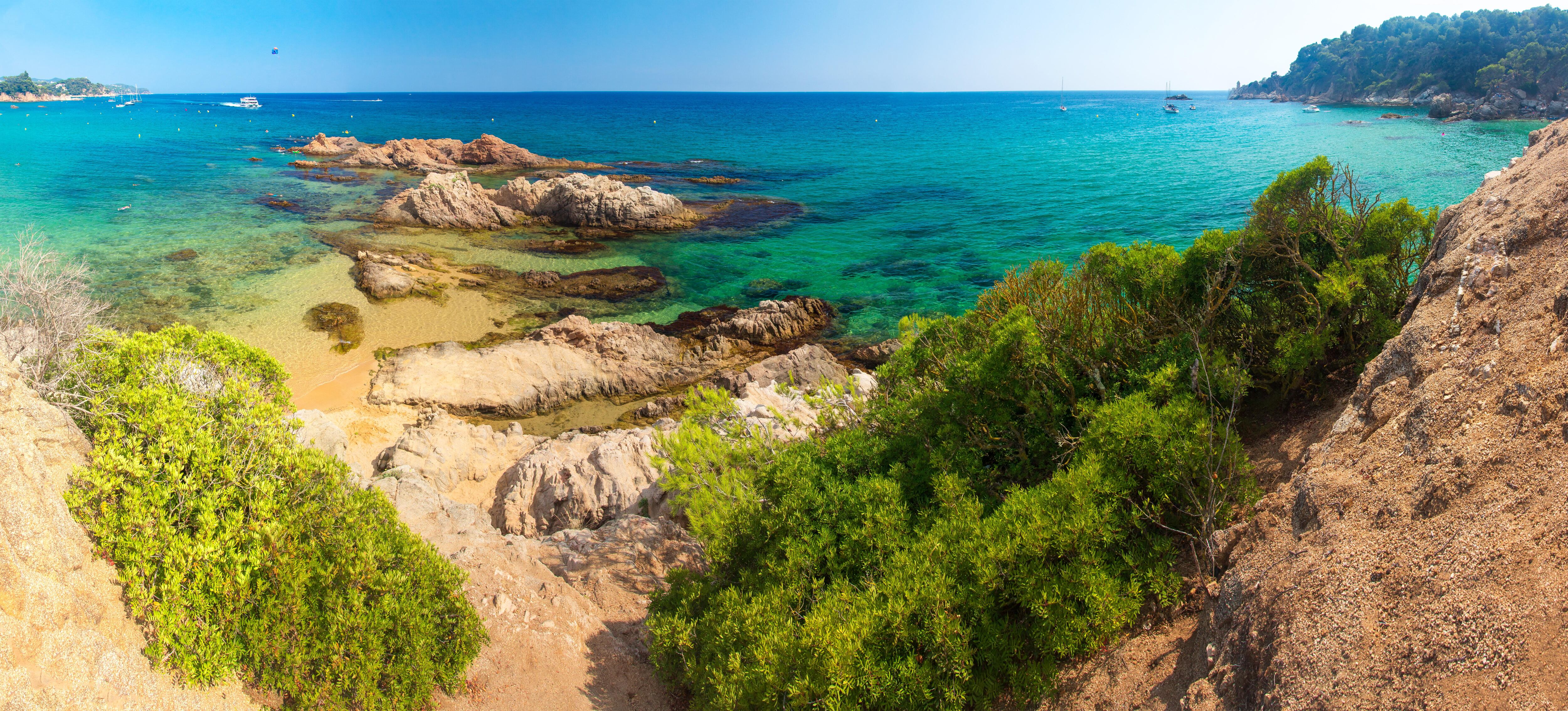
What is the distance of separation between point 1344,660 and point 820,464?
5015 millimetres

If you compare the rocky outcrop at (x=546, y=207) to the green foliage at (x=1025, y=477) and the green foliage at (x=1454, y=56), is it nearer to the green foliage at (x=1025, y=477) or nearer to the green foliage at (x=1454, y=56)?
the green foliage at (x=1025, y=477)

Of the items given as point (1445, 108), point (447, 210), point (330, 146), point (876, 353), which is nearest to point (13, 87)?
point (330, 146)

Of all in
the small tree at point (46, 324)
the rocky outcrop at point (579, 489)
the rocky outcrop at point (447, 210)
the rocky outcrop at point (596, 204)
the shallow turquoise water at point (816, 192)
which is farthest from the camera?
the rocky outcrop at point (596, 204)

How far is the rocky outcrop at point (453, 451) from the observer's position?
13.3 metres

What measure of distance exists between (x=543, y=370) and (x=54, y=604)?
14.2 m

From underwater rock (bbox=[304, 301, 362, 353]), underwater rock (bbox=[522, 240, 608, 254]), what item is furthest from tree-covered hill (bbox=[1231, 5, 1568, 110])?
underwater rock (bbox=[304, 301, 362, 353])

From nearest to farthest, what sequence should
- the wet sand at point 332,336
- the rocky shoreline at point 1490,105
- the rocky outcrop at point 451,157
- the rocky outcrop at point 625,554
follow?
1. the rocky outcrop at point 625,554
2. the wet sand at point 332,336
3. the rocky outcrop at point 451,157
4. the rocky shoreline at point 1490,105

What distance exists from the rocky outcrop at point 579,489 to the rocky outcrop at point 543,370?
485 cm

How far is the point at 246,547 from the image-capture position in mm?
6004

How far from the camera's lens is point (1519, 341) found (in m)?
4.61

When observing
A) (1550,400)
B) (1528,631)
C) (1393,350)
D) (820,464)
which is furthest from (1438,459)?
(820,464)

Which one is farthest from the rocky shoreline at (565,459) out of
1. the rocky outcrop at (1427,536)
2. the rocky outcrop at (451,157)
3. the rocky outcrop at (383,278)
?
the rocky outcrop at (451,157)

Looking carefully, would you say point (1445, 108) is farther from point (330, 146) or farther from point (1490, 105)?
point (330, 146)

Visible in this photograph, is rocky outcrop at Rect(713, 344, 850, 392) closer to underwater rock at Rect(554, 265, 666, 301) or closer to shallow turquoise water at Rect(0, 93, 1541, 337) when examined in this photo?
shallow turquoise water at Rect(0, 93, 1541, 337)
